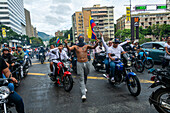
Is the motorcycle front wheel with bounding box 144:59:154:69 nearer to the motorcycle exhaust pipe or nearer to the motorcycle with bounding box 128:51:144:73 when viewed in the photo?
the motorcycle with bounding box 128:51:144:73

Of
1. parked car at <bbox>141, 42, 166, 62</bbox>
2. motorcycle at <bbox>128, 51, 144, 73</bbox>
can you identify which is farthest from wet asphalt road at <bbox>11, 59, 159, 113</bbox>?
parked car at <bbox>141, 42, 166, 62</bbox>

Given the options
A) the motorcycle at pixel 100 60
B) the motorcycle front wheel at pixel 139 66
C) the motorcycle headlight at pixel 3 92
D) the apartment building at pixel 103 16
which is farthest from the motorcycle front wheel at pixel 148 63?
the apartment building at pixel 103 16

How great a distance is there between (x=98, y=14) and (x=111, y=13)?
8894 millimetres

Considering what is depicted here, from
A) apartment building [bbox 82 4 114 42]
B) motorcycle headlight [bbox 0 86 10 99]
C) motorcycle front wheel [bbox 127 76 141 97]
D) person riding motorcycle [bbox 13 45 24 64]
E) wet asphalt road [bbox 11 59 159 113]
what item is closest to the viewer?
Answer: motorcycle headlight [bbox 0 86 10 99]

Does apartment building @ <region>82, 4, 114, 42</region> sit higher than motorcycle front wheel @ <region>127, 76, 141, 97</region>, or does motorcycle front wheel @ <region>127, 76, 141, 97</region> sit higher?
apartment building @ <region>82, 4, 114, 42</region>

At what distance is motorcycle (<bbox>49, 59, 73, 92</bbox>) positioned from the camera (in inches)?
187

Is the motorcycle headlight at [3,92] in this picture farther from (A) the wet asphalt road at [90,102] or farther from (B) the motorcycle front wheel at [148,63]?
(B) the motorcycle front wheel at [148,63]

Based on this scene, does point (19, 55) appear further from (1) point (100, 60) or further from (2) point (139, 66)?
(2) point (139, 66)

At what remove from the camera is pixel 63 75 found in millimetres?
5055

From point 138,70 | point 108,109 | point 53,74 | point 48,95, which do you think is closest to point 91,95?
point 108,109

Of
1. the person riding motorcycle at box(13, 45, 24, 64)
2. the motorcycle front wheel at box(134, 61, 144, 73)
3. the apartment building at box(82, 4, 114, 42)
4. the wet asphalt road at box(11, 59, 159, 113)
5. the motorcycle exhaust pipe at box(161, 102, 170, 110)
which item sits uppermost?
the apartment building at box(82, 4, 114, 42)

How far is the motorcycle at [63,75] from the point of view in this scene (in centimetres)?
475

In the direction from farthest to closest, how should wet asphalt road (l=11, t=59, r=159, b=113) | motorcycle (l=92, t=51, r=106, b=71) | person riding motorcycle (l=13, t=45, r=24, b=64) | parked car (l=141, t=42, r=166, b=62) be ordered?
1. parked car (l=141, t=42, r=166, b=62)
2. motorcycle (l=92, t=51, r=106, b=71)
3. person riding motorcycle (l=13, t=45, r=24, b=64)
4. wet asphalt road (l=11, t=59, r=159, b=113)

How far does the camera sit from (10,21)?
79.0 m
